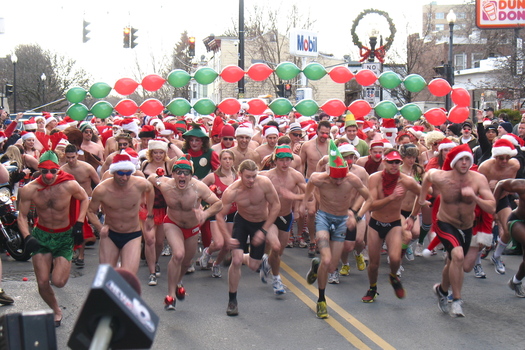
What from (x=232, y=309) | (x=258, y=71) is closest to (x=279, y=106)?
(x=258, y=71)

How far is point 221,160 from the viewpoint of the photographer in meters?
10.1

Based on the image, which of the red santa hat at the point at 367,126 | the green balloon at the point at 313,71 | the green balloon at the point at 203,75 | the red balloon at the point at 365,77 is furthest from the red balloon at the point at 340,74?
the green balloon at the point at 203,75

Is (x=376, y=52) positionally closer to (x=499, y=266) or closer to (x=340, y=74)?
(x=340, y=74)

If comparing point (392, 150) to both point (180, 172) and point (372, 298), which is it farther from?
point (180, 172)

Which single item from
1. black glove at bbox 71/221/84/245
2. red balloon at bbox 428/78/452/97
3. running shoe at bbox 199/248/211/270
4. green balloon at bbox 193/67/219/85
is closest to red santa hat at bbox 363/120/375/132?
red balloon at bbox 428/78/452/97

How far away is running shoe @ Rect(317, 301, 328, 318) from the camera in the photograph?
25.6 feet

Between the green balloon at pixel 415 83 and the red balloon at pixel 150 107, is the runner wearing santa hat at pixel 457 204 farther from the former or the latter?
the red balloon at pixel 150 107

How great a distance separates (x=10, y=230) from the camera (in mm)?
10969

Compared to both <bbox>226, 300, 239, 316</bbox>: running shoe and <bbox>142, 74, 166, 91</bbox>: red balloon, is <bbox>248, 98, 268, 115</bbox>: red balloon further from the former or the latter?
<bbox>226, 300, 239, 316</bbox>: running shoe

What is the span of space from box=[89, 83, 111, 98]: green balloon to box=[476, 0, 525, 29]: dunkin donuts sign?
10.6m

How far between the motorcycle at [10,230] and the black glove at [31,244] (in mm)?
3387

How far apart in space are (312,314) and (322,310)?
0.64ft

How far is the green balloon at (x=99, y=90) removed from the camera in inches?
564

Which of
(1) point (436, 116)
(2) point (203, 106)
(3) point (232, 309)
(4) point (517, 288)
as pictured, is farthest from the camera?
(2) point (203, 106)
